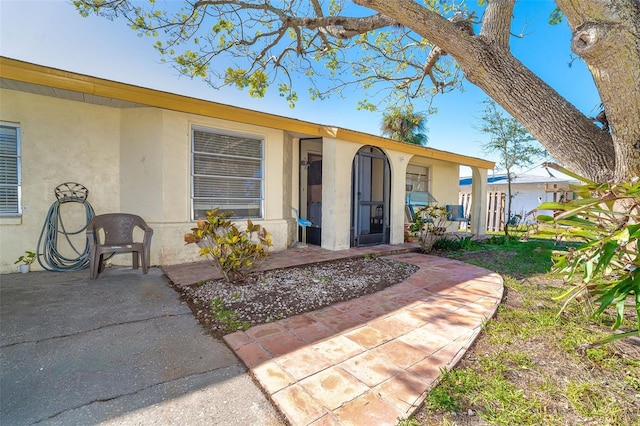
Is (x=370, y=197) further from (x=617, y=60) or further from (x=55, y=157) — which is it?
(x=55, y=157)

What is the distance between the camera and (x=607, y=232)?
1763 millimetres

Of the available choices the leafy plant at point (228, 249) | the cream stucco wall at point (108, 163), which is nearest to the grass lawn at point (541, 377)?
the leafy plant at point (228, 249)

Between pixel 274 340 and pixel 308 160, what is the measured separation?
18.3 feet

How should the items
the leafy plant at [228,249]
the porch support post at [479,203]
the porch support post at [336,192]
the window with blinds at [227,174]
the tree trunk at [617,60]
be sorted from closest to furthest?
the tree trunk at [617,60] < the leafy plant at [228,249] < the window with blinds at [227,174] < the porch support post at [336,192] < the porch support post at [479,203]

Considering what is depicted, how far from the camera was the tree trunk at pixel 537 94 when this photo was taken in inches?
68.0

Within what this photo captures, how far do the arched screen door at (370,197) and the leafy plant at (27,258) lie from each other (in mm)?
6146

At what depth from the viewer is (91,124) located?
15.9 feet

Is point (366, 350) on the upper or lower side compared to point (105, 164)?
lower

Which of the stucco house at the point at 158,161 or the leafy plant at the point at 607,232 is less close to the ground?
the stucco house at the point at 158,161

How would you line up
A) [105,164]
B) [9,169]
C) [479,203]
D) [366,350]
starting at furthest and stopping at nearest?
[479,203]
[105,164]
[9,169]
[366,350]

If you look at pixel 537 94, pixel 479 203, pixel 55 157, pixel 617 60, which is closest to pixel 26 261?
pixel 55 157

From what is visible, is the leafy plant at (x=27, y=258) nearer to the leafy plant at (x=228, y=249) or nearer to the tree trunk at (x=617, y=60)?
the leafy plant at (x=228, y=249)

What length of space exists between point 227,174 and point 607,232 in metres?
5.58

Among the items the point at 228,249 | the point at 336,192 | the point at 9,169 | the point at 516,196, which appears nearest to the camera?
the point at 228,249
